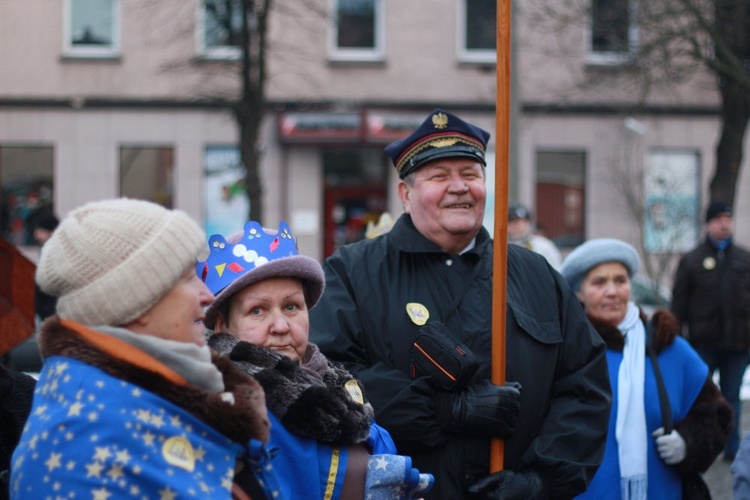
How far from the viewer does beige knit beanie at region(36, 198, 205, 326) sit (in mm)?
2082

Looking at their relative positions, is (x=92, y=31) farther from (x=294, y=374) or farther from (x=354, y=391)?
(x=294, y=374)

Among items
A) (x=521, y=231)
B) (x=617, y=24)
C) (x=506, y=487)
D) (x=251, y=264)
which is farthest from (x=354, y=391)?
(x=617, y=24)

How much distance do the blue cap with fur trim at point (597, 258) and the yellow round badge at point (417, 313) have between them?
1.46 m

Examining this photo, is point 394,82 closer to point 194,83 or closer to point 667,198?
point 194,83

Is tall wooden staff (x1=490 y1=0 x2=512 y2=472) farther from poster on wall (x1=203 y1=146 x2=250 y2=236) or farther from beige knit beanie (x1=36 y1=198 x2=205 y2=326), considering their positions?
poster on wall (x1=203 y1=146 x2=250 y2=236)

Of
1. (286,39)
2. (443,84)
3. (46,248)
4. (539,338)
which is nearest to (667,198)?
(443,84)

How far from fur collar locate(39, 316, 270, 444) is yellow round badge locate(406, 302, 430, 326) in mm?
1154

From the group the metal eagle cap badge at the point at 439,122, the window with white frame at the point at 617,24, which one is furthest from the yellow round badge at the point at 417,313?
the window with white frame at the point at 617,24

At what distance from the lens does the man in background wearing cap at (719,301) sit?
345 inches

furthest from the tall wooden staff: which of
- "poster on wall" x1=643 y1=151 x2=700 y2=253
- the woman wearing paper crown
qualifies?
"poster on wall" x1=643 y1=151 x2=700 y2=253

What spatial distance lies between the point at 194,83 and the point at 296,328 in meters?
18.1

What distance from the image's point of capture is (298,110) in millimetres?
20359

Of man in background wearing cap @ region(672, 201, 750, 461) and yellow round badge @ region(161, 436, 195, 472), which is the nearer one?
yellow round badge @ region(161, 436, 195, 472)

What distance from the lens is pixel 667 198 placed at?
14.0 m
